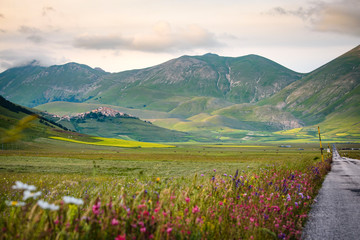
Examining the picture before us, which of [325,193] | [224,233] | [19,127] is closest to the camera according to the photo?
[19,127]

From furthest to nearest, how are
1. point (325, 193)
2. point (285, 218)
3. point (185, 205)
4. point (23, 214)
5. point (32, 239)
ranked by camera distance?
point (325, 193) < point (285, 218) < point (185, 205) < point (23, 214) < point (32, 239)

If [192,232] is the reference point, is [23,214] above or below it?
above

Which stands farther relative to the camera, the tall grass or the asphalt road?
the asphalt road

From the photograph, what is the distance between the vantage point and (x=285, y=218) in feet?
33.3

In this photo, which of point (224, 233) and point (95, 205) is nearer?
point (95, 205)

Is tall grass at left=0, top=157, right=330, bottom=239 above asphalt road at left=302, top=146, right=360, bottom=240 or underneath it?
above

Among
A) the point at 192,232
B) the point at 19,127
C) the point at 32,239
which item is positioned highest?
the point at 19,127

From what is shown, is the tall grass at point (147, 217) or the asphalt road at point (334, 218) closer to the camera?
the tall grass at point (147, 217)

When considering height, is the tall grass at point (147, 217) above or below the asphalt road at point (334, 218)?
above

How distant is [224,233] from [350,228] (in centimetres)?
483

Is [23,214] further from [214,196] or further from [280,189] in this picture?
[280,189]

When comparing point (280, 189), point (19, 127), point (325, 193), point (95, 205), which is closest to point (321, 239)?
point (280, 189)

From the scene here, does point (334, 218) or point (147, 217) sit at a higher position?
point (147, 217)

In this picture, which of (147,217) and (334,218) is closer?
(147,217)
